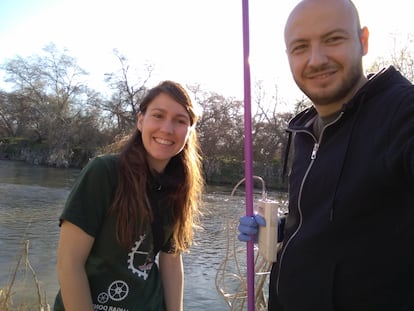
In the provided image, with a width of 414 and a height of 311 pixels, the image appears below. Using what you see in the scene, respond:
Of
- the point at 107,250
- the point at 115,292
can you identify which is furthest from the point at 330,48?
the point at 115,292

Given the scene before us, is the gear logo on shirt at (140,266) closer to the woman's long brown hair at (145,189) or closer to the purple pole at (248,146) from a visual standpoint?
the woman's long brown hair at (145,189)

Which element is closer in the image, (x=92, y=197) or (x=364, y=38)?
(x=364, y=38)

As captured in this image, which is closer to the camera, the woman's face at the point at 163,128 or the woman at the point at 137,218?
the woman at the point at 137,218

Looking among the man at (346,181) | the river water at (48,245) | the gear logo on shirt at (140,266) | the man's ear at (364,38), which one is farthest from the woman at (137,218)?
the river water at (48,245)

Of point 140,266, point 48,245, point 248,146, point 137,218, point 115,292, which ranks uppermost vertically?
point 248,146

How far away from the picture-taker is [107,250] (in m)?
1.82

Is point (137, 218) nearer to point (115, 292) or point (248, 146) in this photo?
point (115, 292)

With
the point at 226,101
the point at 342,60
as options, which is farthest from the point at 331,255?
the point at 226,101

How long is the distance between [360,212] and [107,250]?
44.3 inches

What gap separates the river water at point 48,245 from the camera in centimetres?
688

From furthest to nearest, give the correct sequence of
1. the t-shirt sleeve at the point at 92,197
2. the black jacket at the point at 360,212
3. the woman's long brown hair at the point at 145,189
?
the woman's long brown hair at the point at 145,189
the t-shirt sleeve at the point at 92,197
the black jacket at the point at 360,212

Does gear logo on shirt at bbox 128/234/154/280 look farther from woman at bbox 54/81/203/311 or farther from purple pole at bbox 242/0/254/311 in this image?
purple pole at bbox 242/0/254/311

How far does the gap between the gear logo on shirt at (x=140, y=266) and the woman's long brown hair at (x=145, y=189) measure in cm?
5

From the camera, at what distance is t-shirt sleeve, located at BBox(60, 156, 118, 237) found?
171 centimetres
